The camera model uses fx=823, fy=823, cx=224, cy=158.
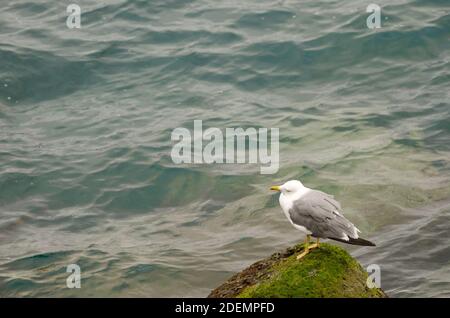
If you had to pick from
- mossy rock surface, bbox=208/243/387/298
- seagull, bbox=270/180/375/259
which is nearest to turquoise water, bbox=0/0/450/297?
mossy rock surface, bbox=208/243/387/298

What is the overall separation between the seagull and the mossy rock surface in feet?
0.51

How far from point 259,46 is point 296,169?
5.47 metres

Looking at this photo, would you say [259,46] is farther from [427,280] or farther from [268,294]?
[268,294]

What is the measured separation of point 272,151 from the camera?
1484 centimetres

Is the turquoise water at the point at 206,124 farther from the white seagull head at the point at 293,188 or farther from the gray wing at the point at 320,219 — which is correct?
the white seagull head at the point at 293,188

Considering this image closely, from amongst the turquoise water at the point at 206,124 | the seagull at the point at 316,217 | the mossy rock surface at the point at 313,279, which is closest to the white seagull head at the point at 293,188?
the seagull at the point at 316,217

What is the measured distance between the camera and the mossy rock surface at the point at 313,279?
7547 millimetres

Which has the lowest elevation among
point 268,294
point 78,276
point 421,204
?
point 268,294

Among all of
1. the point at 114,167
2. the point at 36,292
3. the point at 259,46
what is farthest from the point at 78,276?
the point at 259,46

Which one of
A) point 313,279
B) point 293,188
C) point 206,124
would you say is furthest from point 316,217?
point 206,124

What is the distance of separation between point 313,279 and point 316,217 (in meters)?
0.59

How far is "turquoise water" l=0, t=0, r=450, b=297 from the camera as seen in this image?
11.9 meters

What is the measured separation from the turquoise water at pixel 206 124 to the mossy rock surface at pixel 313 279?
278 cm

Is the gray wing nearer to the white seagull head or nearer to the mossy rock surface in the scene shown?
the white seagull head
